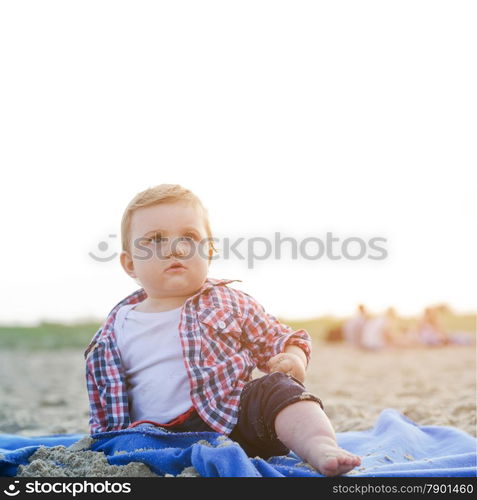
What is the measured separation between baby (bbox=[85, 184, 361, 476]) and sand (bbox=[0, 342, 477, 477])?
280 mm

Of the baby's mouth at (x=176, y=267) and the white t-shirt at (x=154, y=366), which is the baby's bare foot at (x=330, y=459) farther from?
the baby's mouth at (x=176, y=267)

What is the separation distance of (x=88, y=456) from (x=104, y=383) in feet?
1.12

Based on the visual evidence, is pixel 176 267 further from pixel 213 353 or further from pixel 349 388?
pixel 349 388

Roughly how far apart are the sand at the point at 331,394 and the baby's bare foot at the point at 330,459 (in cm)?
39

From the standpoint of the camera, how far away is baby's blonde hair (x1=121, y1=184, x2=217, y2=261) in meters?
2.73

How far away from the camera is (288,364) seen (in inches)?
99.9

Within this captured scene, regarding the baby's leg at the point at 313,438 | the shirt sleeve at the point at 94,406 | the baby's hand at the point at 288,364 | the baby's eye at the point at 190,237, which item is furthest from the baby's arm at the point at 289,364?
the shirt sleeve at the point at 94,406

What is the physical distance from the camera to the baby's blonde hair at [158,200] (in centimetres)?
273

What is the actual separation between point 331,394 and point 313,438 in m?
3.44

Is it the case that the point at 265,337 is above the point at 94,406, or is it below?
above

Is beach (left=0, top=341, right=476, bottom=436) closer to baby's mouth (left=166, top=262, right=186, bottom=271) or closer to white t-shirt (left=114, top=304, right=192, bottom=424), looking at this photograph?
white t-shirt (left=114, top=304, right=192, bottom=424)
